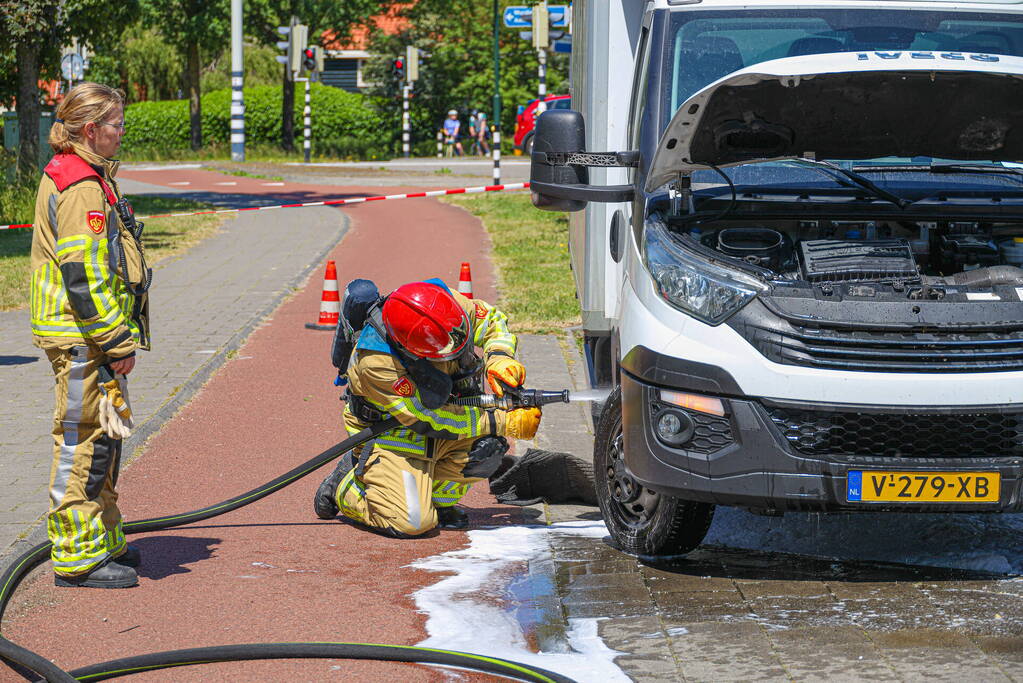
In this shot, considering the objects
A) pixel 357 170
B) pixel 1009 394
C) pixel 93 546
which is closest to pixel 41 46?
pixel 357 170

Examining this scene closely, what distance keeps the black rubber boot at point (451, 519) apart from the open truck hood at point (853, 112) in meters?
1.82

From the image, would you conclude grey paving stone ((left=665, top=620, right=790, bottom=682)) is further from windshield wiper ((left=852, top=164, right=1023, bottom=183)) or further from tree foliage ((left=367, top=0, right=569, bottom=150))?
tree foliage ((left=367, top=0, right=569, bottom=150))

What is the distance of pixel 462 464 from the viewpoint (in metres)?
6.46

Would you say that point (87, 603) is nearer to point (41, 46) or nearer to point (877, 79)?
point (877, 79)

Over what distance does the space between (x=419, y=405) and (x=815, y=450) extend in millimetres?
1855

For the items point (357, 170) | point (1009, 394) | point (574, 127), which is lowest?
point (357, 170)

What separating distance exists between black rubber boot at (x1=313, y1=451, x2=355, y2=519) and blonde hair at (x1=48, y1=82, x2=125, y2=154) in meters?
2.09

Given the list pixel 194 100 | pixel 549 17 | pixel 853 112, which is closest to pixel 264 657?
pixel 853 112

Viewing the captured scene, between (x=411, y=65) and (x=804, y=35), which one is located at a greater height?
(x=804, y=35)

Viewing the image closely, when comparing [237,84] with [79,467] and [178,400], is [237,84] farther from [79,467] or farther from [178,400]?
[79,467]

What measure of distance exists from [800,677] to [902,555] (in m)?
1.55

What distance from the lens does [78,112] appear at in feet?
17.3

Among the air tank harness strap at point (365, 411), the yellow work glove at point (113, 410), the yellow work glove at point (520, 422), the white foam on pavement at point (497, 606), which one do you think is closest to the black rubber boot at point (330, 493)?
the air tank harness strap at point (365, 411)

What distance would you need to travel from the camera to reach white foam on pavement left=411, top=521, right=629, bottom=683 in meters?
4.75
